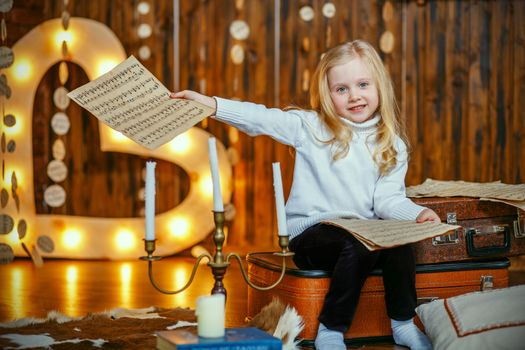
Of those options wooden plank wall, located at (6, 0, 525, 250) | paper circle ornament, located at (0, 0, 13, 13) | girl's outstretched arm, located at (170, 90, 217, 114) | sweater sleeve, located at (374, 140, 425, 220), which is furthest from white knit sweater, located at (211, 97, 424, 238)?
paper circle ornament, located at (0, 0, 13, 13)

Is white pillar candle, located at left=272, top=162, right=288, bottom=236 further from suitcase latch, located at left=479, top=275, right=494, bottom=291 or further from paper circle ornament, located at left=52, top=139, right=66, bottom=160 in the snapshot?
paper circle ornament, located at left=52, top=139, right=66, bottom=160

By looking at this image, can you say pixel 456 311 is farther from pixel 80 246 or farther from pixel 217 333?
pixel 80 246

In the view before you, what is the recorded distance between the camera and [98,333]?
6.67 feet

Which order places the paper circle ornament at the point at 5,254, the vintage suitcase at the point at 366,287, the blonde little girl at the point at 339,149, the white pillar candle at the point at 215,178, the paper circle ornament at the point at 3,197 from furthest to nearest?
the paper circle ornament at the point at 3,197 → the paper circle ornament at the point at 5,254 → the blonde little girl at the point at 339,149 → the vintage suitcase at the point at 366,287 → the white pillar candle at the point at 215,178

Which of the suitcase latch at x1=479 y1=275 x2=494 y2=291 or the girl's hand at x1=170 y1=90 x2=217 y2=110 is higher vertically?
the girl's hand at x1=170 y1=90 x2=217 y2=110

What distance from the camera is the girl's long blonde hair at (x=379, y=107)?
2240 mm

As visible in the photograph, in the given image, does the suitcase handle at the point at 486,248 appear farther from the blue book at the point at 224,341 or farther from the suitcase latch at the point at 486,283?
the blue book at the point at 224,341

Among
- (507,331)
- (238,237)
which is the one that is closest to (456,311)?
(507,331)

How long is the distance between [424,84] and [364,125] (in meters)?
1.74

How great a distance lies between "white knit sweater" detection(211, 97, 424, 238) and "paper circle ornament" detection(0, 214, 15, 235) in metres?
1.71

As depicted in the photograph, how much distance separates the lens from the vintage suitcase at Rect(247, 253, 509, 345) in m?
1.99

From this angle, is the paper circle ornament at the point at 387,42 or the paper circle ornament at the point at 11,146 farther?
the paper circle ornament at the point at 387,42

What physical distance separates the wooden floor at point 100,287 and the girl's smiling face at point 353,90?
2.39 feet

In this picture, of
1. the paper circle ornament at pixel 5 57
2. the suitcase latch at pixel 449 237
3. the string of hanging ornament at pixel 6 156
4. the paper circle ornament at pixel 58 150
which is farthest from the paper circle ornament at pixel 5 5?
the suitcase latch at pixel 449 237
